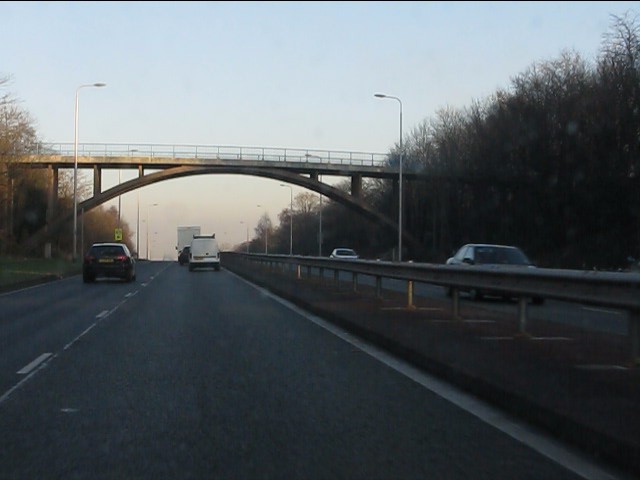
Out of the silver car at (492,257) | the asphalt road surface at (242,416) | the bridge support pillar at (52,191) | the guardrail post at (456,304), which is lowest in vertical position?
the asphalt road surface at (242,416)

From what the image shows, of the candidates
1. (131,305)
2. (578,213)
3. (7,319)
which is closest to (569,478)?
(7,319)

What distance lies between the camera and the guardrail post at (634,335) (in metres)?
9.55

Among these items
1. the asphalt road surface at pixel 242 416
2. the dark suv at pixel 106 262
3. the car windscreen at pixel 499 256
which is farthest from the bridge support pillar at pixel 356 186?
the asphalt road surface at pixel 242 416

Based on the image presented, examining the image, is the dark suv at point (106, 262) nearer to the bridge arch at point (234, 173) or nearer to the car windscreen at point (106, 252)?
the car windscreen at point (106, 252)

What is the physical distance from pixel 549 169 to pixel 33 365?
4604 cm

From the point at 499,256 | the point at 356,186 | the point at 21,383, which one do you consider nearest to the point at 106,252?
the point at 499,256

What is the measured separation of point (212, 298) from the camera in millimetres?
26484

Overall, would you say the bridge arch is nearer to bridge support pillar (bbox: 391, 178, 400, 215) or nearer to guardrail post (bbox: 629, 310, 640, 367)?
bridge support pillar (bbox: 391, 178, 400, 215)

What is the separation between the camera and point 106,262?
37.4 metres

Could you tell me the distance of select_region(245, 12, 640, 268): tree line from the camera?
4762 cm

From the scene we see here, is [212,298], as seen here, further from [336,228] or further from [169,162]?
[336,228]

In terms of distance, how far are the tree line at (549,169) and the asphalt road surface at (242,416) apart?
118 ft

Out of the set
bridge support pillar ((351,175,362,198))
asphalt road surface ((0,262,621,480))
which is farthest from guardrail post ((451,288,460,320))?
bridge support pillar ((351,175,362,198))

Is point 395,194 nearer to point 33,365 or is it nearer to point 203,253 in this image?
point 203,253
